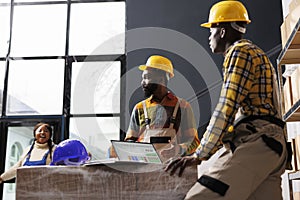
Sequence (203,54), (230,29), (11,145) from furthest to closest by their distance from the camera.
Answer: (11,145)
(203,54)
(230,29)

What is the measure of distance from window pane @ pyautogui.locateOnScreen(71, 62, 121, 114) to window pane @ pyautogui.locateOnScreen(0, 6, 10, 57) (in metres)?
0.96

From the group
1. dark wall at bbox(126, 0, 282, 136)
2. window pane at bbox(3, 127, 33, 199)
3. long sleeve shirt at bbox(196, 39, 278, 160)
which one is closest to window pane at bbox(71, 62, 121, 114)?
dark wall at bbox(126, 0, 282, 136)

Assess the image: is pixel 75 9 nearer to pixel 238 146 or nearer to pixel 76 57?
pixel 76 57

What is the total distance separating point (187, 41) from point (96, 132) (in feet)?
5.09

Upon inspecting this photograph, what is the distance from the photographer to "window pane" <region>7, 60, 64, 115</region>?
5.27 m

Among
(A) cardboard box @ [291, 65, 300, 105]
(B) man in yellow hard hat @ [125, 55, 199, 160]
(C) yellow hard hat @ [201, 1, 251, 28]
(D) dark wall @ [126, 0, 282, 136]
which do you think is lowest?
(B) man in yellow hard hat @ [125, 55, 199, 160]

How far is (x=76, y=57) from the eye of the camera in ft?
17.5

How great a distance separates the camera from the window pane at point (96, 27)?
5.39 meters

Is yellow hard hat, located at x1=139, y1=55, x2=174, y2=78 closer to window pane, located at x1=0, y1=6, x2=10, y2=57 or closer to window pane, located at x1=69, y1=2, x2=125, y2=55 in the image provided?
window pane, located at x1=69, y1=2, x2=125, y2=55

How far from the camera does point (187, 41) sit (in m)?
4.92

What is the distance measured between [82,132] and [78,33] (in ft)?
4.30

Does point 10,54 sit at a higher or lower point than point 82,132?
higher

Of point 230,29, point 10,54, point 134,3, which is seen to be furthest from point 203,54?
point 230,29

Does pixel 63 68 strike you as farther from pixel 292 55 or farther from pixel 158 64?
pixel 292 55
